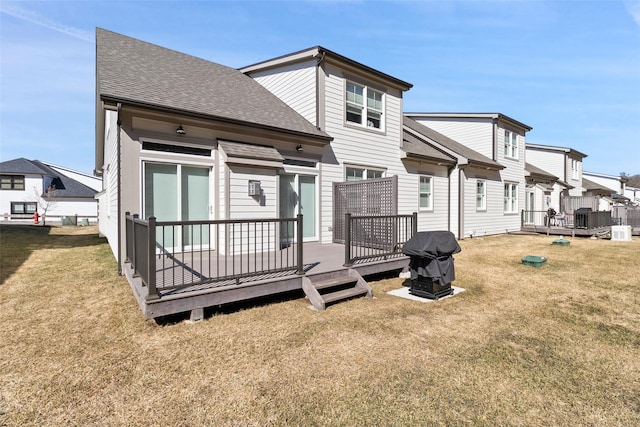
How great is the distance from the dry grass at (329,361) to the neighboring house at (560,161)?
21962mm

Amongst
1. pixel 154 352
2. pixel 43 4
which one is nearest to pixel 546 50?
pixel 154 352

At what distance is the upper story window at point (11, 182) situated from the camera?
29984 millimetres

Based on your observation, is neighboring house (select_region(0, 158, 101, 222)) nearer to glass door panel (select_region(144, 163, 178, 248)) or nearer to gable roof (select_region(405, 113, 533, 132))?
glass door panel (select_region(144, 163, 178, 248))

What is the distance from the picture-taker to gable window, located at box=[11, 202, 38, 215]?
3011 centimetres

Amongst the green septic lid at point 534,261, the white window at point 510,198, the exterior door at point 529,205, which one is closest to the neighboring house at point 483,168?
the white window at point 510,198

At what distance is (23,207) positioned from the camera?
30.4m

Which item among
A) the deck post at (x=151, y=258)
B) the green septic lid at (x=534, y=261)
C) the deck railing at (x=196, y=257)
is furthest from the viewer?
the green septic lid at (x=534, y=261)

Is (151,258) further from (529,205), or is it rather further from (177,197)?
(529,205)

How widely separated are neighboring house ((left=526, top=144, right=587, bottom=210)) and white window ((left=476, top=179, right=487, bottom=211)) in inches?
441

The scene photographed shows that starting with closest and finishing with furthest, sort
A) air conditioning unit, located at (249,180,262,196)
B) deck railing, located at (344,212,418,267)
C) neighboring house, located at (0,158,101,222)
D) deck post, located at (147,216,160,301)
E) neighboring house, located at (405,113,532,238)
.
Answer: deck post, located at (147,216,160,301)
deck railing, located at (344,212,418,267)
air conditioning unit, located at (249,180,262,196)
neighboring house, located at (405,113,532,238)
neighboring house, located at (0,158,101,222)

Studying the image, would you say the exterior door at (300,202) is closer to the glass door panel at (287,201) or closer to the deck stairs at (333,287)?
the glass door panel at (287,201)

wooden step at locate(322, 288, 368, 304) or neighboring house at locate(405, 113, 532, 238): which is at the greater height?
neighboring house at locate(405, 113, 532, 238)

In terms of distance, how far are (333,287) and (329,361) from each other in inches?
107


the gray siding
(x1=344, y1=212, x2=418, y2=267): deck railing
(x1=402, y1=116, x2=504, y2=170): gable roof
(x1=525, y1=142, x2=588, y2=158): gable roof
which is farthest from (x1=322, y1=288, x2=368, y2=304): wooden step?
(x1=525, y1=142, x2=588, y2=158): gable roof
